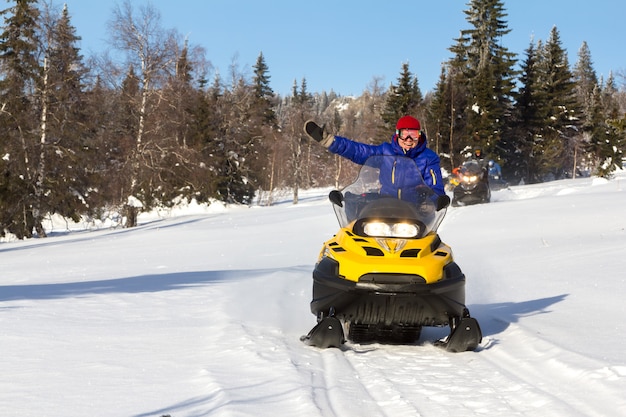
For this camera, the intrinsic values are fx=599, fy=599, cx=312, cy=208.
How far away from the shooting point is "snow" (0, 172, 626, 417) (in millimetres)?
3229

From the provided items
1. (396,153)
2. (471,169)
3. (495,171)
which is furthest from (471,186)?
(396,153)

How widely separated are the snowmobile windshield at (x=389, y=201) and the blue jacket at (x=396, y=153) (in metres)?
0.22

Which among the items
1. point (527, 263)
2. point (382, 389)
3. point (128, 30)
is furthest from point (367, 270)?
point (128, 30)

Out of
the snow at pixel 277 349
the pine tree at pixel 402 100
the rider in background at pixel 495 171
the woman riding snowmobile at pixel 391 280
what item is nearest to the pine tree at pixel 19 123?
the snow at pixel 277 349

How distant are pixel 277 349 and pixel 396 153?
2.28 meters

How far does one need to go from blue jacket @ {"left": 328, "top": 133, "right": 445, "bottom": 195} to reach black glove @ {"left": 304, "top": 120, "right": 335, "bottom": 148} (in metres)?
0.10

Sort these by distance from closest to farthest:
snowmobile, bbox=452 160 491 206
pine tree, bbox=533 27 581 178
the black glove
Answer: the black glove < snowmobile, bbox=452 160 491 206 < pine tree, bbox=533 27 581 178

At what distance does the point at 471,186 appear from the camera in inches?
761

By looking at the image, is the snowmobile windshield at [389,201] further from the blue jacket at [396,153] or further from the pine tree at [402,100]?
the pine tree at [402,100]

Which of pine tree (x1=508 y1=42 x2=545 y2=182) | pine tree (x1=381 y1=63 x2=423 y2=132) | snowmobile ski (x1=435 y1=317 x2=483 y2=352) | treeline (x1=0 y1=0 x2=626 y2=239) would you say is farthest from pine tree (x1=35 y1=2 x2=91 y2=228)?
pine tree (x1=508 y1=42 x2=545 y2=182)

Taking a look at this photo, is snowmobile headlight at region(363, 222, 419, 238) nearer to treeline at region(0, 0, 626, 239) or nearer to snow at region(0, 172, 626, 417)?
snow at region(0, 172, 626, 417)

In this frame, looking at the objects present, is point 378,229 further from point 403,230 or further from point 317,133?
point 317,133

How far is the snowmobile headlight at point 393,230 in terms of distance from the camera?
15.8 feet

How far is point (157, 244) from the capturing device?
50.7 ft
